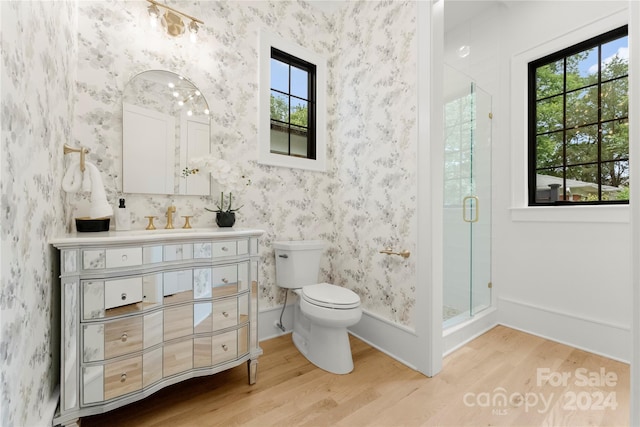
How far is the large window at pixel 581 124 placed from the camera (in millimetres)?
2109

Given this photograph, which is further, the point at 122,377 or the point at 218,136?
the point at 218,136

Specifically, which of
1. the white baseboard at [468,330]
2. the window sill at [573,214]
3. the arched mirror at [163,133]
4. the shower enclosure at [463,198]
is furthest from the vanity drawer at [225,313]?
the window sill at [573,214]

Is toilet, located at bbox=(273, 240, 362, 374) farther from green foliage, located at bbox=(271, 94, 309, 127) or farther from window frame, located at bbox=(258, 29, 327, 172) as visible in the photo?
green foliage, located at bbox=(271, 94, 309, 127)

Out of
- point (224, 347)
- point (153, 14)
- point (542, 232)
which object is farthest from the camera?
→ point (542, 232)

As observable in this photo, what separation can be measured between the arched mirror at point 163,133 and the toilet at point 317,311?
813 millimetres

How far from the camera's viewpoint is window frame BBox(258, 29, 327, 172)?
2248 millimetres

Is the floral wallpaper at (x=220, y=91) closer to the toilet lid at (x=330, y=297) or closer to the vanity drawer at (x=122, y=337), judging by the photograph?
the toilet lid at (x=330, y=297)

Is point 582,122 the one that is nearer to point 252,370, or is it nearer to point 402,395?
point 402,395

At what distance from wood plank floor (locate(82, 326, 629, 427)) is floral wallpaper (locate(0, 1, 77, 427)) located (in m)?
0.57

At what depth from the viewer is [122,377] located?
1.29m

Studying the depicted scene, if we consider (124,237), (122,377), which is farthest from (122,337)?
(124,237)

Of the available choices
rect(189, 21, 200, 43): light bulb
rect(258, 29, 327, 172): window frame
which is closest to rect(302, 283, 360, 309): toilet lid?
rect(258, 29, 327, 172): window frame

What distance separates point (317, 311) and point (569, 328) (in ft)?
6.50

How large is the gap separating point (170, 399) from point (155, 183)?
1261 mm
